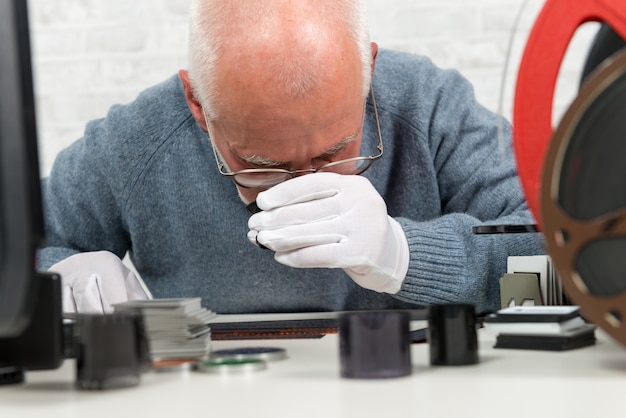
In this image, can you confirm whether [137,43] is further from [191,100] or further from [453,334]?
[453,334]

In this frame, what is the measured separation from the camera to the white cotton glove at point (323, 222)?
40.3 inches

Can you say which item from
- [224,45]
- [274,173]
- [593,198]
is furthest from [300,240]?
[593,198]

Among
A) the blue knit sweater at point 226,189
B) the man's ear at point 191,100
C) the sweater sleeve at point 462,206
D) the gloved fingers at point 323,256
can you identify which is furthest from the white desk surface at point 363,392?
the blue knit sweater at point 226,189

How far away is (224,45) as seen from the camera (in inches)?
48.3

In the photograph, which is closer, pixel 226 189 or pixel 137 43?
→ pixel 226 189

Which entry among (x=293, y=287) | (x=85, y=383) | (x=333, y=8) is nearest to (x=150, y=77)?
(x=293, y=287)

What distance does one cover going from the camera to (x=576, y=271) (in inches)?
23.0

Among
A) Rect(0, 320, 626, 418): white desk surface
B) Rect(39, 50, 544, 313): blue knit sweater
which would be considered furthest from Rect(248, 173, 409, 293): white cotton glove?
Rect(39, 50, 544, 313): blue knit sweater

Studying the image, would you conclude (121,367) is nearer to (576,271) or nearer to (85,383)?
(85,383)

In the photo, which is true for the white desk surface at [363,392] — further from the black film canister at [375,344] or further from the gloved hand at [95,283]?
the gloved hand at [95,283]

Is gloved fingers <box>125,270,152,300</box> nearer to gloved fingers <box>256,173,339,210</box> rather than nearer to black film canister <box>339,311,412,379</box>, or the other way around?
gloved fingers <box>256,173,339,210</box>

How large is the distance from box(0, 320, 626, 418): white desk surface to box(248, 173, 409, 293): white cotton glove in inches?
12.0

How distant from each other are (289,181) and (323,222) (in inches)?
2.9

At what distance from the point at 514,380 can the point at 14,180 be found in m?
0.38
